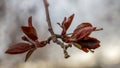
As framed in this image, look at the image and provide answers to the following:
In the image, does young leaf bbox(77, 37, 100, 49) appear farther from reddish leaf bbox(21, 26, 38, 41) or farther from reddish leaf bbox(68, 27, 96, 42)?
reddish leaf bbox(21, 26, 38, 41)

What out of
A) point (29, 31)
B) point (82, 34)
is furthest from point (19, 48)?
point (82, 34)

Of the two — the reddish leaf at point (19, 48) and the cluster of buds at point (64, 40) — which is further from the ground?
the cluster of buds at point (64, 40)

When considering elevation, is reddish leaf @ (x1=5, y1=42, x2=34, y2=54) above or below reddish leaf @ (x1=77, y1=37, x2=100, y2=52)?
below

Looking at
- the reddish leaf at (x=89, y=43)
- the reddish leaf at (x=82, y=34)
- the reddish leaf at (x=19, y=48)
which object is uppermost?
the reddish leaf at (x=82, y=34)

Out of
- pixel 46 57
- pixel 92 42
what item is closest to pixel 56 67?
pixel 46 57

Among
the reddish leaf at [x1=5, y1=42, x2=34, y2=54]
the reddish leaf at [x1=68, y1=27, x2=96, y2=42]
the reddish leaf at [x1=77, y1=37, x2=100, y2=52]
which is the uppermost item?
the reddish leaf at [x1=68, y1=27, x2=96, y2=42]

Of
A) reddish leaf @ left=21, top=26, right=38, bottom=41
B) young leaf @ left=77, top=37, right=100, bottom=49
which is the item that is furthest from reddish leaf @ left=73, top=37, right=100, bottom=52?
reddish leaf @ left=21, top=26, right=38, bottom=41

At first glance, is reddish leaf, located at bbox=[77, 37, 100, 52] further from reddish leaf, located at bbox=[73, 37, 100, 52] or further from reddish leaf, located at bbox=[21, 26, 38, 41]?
reddish leaf, located at bbox=[21, 26, 38, 41]

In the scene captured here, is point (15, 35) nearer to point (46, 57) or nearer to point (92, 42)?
point (46, 57)

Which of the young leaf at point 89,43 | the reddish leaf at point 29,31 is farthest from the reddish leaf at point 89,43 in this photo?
the reddish leaf at point 29,31

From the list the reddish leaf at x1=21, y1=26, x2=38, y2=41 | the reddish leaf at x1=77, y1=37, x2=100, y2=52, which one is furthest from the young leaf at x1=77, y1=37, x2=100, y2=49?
the reddish leaf at x1=21, y1=26, x2=38, y2=41

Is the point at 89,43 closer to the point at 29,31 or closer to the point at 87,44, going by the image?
the point at 87,44

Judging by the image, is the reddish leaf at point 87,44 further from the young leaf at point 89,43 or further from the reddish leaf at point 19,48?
the reddish leaf at point 19,48
